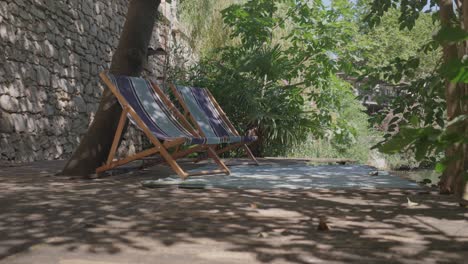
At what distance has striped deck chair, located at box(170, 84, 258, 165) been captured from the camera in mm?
5057

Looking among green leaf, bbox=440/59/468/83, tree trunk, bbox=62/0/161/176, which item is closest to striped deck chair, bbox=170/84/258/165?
tree trunk, bbox=62/0/161/176

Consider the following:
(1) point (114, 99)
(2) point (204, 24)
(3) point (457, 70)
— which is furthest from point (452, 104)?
(2) point (204, 24)

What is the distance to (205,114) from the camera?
17.9ft

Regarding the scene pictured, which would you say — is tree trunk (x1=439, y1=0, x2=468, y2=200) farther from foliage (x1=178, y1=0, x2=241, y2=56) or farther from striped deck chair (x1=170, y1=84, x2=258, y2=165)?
foliage (x1=178, y1=0, x2=241, y2=56)

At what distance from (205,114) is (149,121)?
4.08 feet

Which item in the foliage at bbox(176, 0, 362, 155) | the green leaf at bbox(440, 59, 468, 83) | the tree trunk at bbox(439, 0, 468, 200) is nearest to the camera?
the green leaf at bbox(440, 59, 468, 83)

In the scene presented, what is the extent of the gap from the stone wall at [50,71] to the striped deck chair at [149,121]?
194 centimetres

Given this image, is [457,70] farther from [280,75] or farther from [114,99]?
[280,75]

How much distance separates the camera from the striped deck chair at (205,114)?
506 centimetres

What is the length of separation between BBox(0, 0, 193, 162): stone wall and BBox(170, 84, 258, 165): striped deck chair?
1.98 m

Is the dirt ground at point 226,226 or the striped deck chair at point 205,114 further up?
the striped deck chair at point 205,114

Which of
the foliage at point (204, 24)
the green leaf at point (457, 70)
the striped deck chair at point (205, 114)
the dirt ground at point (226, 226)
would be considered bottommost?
the dirt ground at point (226, 226)

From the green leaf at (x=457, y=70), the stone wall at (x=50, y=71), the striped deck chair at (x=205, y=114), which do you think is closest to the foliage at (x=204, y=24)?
the stone wall at (x=50, y=71)

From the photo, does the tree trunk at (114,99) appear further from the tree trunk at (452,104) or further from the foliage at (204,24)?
the foliage at (204,24)
